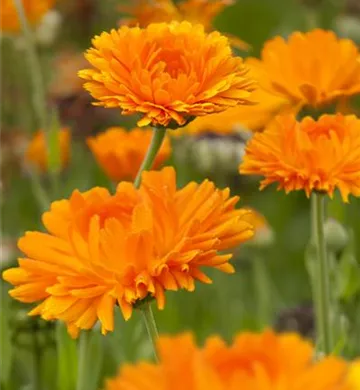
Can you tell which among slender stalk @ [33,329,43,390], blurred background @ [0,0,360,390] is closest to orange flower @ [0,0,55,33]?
blurred background @ [0,0,360,390]

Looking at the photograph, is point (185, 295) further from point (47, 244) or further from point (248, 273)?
point (47, 244)

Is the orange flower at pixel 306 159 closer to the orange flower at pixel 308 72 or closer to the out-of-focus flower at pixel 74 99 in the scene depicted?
the orange flower at pixel 308 72

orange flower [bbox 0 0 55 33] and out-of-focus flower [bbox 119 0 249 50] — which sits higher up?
orange flower [bbox 0 0 55 33]

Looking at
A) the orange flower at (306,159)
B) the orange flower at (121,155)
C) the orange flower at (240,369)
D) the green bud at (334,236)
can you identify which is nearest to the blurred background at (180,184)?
the green bud at (334,236)

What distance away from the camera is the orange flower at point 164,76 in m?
0.60

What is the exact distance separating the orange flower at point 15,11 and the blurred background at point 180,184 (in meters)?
0.08

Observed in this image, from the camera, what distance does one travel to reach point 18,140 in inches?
54.3

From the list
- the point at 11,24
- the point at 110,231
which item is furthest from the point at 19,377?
the point at 110,231

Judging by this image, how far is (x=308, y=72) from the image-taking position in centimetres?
73

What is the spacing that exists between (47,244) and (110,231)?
4cm

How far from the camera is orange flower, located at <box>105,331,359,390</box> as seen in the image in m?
0.36

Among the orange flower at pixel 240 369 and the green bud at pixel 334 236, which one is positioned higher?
the green bud at pixel 334 236

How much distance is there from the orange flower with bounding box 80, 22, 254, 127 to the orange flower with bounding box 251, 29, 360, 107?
3.8 inches

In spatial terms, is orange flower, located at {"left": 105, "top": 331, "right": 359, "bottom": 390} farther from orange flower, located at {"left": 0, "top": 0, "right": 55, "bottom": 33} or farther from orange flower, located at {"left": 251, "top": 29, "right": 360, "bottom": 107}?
orange flower, located at {"left": 0, "top": 0, "right": 55, "bottom": 33}
